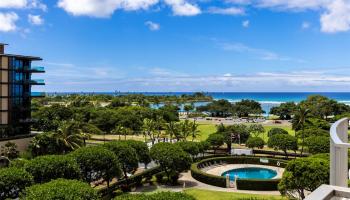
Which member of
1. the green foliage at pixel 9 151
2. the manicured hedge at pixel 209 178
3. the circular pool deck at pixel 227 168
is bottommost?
the circular pool deck at pixel 227 168

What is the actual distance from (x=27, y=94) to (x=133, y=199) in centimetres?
5115

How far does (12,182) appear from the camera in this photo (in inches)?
1171

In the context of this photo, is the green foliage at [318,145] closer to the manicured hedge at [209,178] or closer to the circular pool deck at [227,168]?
the circular pool deck at [227,168]

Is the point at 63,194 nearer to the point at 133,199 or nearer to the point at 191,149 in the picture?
the point at 133,199

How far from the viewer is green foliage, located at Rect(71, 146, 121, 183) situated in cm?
3681

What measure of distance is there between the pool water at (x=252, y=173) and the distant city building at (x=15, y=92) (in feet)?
123

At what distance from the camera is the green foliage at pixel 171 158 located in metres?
45.0

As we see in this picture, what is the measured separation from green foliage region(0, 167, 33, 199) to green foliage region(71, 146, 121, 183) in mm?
6723

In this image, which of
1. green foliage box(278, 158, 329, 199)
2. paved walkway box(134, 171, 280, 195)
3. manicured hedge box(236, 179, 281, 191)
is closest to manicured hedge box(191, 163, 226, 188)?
paved walkway box(134, 171, 280, 195)

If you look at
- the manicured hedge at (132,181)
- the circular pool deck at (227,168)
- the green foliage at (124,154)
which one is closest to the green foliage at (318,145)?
the circular pool deck at (227,168)

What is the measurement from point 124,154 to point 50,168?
10958 mm

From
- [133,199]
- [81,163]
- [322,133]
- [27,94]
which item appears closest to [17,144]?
[27,94]

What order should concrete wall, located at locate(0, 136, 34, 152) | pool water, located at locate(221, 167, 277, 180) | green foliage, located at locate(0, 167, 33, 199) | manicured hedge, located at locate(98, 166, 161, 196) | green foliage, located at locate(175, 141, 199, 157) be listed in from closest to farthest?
green foliage, located at locate(0, 167, 33, 199)
manicured hedge, located at locate(98, 166, 161, 196)
green foliage, located at locate(175, 141, 199, 157)
pool water, located at locate(221, 167, 277, 180)
concrete wall, located at locate(0, 136, 34, 152)

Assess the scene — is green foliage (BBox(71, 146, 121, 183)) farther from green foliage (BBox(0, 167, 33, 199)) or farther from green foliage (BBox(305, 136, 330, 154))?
green foliage (BBox(305, 136, 330, 154))
